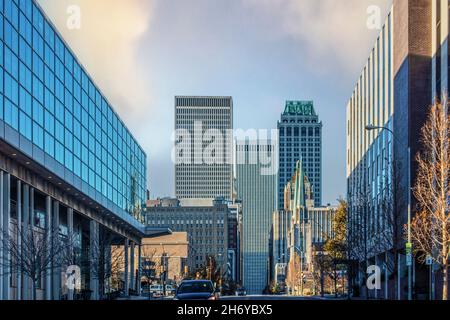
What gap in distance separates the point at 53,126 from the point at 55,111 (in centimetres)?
129

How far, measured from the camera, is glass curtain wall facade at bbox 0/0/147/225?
44.2 meters

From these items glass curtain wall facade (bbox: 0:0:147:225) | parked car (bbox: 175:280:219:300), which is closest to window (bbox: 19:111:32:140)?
glass curtain wall facade (bbox: 0:0:147:225)

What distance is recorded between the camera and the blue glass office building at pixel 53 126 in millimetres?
44469

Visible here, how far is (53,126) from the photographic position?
55250mm

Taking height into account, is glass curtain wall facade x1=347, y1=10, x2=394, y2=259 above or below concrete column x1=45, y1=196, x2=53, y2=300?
above

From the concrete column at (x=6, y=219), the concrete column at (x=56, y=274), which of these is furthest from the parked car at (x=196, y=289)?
the concrete column at (x=56, y=274)

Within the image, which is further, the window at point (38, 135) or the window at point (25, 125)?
the window at point (38, 135)

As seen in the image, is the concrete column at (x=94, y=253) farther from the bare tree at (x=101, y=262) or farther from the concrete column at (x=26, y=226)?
the concrete column at (x=26, y=226)

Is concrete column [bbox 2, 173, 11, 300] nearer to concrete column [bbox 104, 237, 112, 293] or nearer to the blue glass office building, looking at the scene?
the blue glass office building

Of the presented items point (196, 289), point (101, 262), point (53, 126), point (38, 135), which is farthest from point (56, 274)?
point (196, 289)
